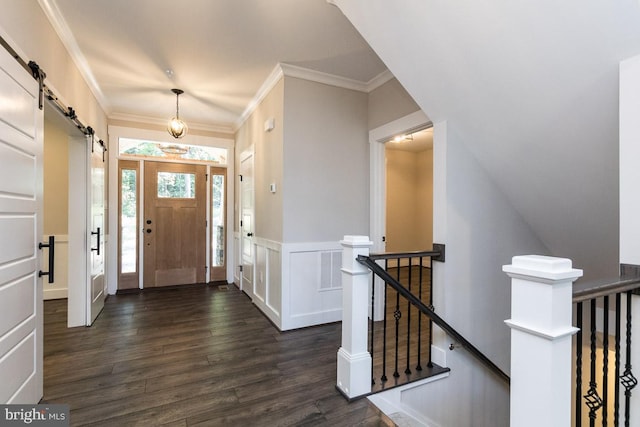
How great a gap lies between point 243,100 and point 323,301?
2.89 m

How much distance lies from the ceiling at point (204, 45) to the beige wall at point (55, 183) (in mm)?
1003

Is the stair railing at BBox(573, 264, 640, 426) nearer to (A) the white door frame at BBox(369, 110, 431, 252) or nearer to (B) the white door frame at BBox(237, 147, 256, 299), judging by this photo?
Result: (A) the white door frame at BBox(369, 110, 431, 252)

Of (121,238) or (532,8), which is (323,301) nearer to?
(532,8)

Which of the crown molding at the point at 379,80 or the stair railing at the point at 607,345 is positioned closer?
the stair railing at the point at 607,345

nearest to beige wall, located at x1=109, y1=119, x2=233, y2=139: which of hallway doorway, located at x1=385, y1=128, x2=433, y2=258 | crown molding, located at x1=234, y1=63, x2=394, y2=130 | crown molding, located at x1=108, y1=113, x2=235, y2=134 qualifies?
crown molding, located at x1=108, y1=113, x2=235, y2=134

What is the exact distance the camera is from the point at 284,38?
2729 mm

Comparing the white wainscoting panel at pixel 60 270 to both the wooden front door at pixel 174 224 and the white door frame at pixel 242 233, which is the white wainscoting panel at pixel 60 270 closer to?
the wooden front door at pixel 174 224

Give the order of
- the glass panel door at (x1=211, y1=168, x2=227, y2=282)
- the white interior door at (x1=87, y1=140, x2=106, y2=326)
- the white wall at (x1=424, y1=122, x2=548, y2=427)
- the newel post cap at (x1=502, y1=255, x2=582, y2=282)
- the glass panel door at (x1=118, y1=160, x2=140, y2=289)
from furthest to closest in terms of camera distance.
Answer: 1. the glass panel door at (x1=211, y1=168, x2=227, y2=282)
2. the glass panel door at (x1=118, y1=160, x2=140, y2=289)
3. the white interior door at (x1=87, y1=140, x2=106, y2=326)
4. the white wall at (x1=424, y1=122, x2=548, y2=427)
5. the newel post cap at (x1=502, y1=255, x2=582, y2=282)

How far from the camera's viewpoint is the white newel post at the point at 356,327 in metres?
2.04

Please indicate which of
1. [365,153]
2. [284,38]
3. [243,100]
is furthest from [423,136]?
[284,38]

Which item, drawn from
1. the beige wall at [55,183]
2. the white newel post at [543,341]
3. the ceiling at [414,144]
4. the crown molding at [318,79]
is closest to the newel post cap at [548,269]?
the white newel post at [543,341]

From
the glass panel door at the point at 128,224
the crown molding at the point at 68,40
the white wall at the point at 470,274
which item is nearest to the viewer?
the crown molding at the point at 68,40

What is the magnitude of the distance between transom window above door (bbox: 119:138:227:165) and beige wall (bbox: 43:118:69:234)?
2.53 ft

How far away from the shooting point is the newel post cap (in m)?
0.93
